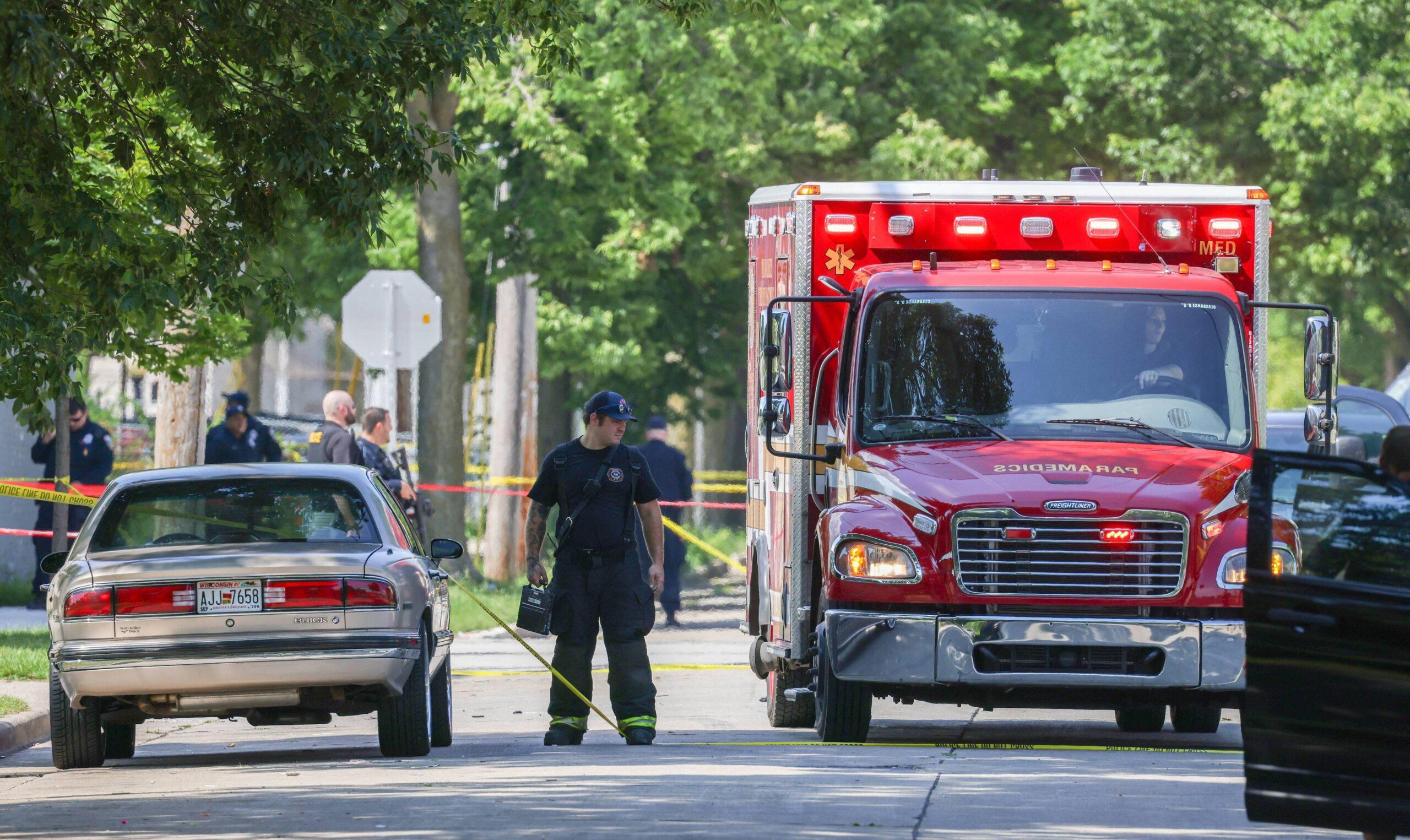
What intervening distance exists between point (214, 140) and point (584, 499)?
8.10ft

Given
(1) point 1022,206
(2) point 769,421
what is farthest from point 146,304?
(1) point 1022,206

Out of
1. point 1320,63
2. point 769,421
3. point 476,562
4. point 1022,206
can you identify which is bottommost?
point 476,562

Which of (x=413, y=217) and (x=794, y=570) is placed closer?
(x=794, y=570)

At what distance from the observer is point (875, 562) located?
32.5 ft

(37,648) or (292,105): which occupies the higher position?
(292,105)

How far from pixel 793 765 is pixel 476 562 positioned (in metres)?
17.3

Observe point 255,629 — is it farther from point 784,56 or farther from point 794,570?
point 784,56

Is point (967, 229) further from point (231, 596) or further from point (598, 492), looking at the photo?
point (231, 596)

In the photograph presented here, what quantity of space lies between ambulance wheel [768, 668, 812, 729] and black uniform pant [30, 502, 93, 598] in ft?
32.7

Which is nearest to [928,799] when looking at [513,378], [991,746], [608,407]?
[991,746]

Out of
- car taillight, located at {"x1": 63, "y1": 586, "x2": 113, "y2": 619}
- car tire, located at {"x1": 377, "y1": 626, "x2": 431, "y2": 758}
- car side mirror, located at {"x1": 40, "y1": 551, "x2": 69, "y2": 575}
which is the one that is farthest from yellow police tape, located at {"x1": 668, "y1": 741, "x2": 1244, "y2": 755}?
car side mirror, located at {"x1": 40, "y1": 551, "x2": 69, "y2": 575}

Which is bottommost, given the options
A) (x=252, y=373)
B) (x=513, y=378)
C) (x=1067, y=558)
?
(x=1067, y=558)

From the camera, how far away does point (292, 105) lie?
10.6 metres

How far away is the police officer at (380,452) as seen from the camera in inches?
612
